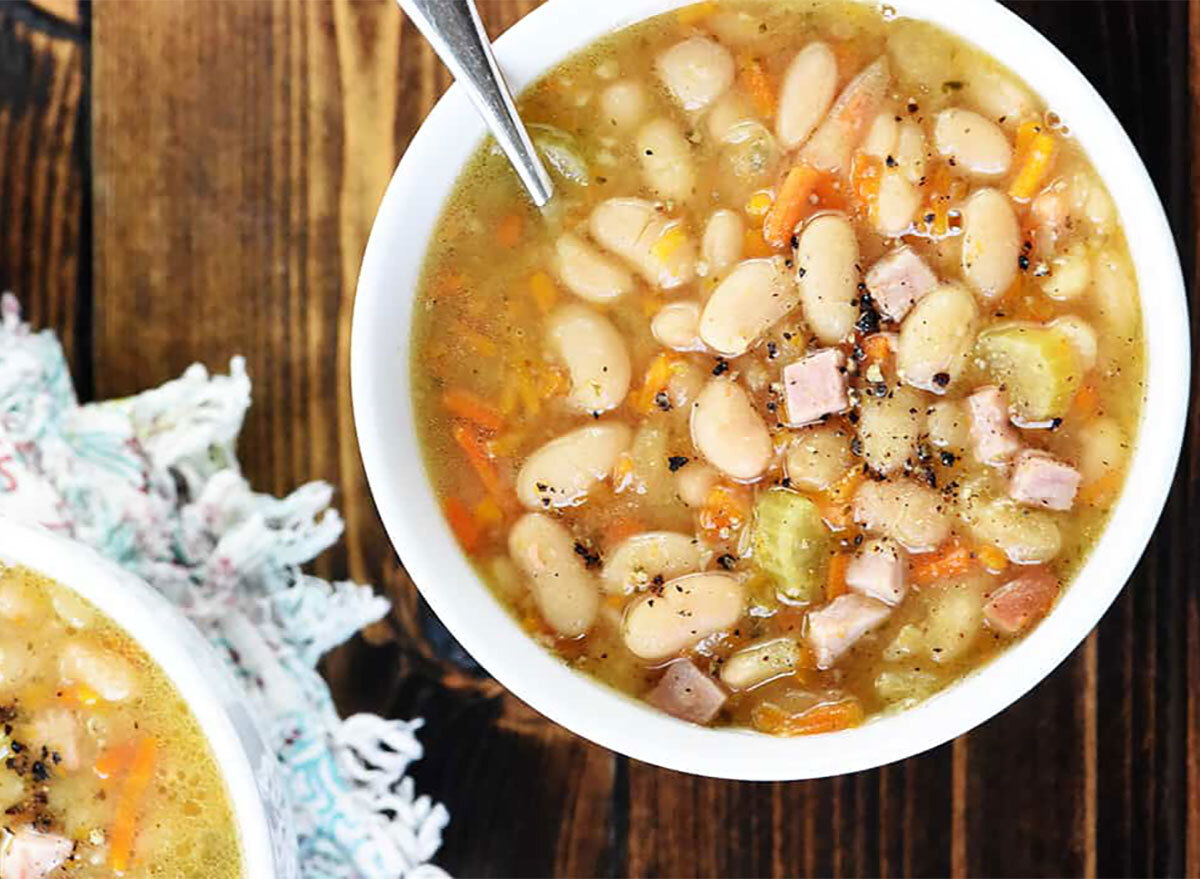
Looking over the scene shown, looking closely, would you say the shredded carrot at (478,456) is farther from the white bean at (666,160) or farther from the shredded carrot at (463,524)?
the white bean at (666,160)

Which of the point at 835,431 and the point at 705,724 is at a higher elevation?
the point at 835,431

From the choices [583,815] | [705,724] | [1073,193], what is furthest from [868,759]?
[1073,193]

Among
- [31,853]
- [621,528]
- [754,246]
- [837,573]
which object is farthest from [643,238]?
[31,853]

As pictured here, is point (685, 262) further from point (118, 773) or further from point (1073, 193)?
point (118, 773)

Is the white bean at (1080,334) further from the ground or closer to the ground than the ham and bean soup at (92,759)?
further from the ground

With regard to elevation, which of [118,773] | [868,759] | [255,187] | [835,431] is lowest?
[868,759]

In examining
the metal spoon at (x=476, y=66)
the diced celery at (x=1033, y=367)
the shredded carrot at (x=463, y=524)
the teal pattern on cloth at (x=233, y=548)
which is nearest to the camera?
the metal spoon at (x=476, y=66)

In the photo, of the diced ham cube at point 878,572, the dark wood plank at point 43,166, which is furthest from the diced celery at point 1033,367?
the dark wood plank at point 43,166
